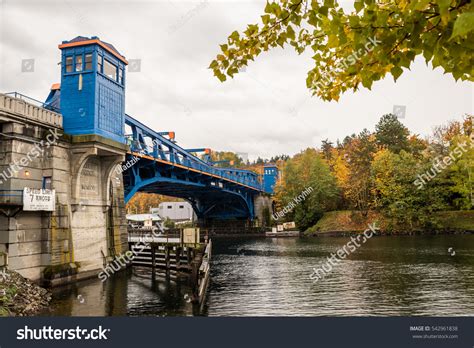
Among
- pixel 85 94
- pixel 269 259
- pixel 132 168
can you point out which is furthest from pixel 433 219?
pixel 85 94

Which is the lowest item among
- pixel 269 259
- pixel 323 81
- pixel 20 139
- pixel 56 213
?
pixel 269 259

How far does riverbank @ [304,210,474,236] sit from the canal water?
98.2ft

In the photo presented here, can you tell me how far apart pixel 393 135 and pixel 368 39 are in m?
83.5

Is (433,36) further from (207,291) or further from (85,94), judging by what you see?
(85,94)

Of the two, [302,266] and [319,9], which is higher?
[319,9]

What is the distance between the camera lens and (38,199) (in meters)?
20.2

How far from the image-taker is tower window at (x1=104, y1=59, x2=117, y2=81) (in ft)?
84.1

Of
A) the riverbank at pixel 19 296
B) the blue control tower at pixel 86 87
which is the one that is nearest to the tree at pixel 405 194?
the blue control tower at pixel 86 87

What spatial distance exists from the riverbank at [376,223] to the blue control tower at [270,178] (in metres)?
20.9

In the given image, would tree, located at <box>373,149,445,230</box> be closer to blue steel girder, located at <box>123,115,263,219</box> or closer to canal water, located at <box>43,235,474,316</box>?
blue steel girder, located at <box>123,115,263,219</box>

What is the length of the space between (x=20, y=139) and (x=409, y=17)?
856 inches

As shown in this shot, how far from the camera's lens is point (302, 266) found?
3066 cm

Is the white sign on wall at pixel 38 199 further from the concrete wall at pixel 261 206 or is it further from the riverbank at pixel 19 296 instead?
the concrete wall at pixel 261 206

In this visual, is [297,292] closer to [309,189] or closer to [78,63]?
[78,63]
